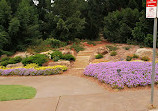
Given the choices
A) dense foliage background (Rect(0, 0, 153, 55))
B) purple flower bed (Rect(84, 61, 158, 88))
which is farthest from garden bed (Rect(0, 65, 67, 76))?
dense foliage background (Rect(0, 0, 153, 55))

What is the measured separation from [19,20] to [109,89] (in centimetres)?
1152

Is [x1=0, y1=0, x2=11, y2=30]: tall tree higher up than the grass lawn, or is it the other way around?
[x1=0, y1=0, x2=11, y2=30]: tall tree

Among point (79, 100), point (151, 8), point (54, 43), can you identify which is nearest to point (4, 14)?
point (54, 43)

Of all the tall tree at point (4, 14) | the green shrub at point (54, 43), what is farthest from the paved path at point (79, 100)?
the tall tree at point (4, 14)

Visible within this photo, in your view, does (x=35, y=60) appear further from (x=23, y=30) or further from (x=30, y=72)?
(x=23, y=30)

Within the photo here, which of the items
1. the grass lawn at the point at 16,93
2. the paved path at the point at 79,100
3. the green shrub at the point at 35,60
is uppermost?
the green shrub at the point at 35,60

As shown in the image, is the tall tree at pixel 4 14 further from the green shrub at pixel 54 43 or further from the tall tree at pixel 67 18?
the tall tree at pixel 67 18

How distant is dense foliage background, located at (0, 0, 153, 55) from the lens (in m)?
14.3

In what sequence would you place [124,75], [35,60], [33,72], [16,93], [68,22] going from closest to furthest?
[16,93], [124,75], [33,72], [35,60], [68,22]

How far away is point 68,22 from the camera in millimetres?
16922

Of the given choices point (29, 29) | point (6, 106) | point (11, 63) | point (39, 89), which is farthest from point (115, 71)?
point (29, 29)

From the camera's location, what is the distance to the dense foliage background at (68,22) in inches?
561

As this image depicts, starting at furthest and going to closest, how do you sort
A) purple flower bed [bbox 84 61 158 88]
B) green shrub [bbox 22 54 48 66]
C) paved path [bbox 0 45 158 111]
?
green shrub [bbox 22 54 48 66]
purple flower bed [bbox 84 61 158 88]
paved path [bbox 0 45 158 111]

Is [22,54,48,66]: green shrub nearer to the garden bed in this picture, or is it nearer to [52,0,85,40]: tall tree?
the garden bed
